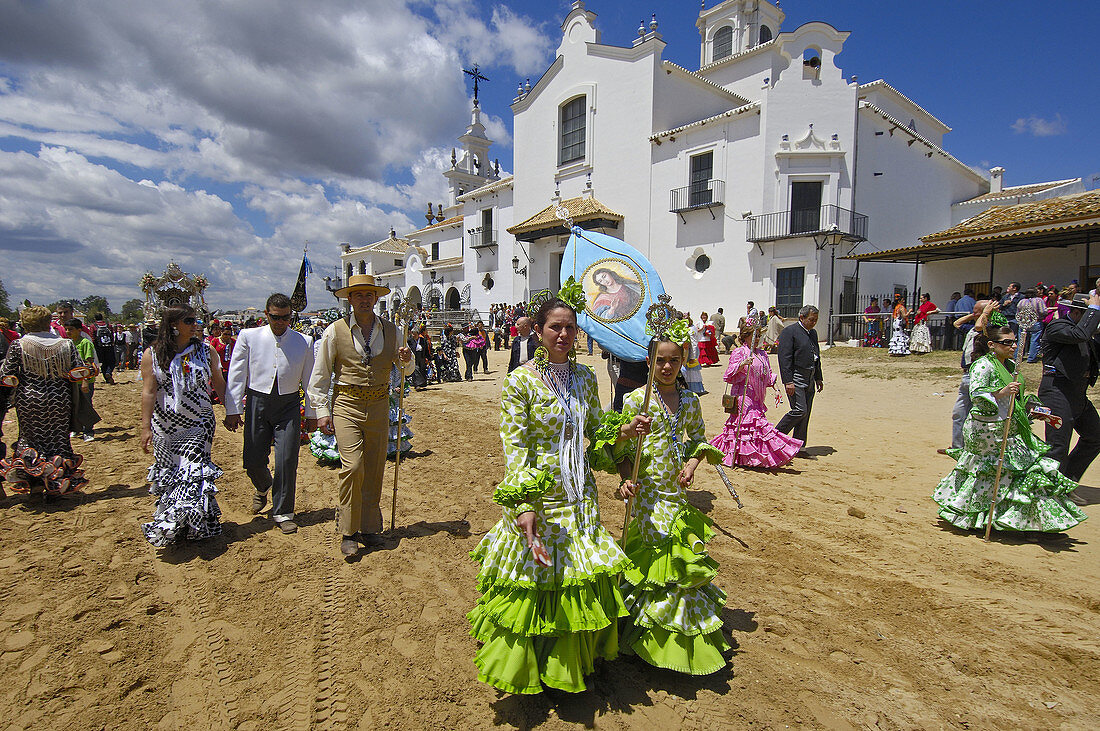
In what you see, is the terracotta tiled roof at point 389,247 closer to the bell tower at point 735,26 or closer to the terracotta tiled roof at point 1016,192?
the bell tower at point 735,26

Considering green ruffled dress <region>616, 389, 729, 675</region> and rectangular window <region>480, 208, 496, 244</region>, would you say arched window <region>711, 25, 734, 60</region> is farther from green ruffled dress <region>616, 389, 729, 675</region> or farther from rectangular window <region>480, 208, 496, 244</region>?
green ruffled dress <region>616, 389, 729, 675</region>

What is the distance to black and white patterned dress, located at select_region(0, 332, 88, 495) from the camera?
523cm

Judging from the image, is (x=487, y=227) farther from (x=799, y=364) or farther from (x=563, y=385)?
(x=563, y=385)

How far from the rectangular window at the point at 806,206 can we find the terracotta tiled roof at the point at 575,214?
24.9ft

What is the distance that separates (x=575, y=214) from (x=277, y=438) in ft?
69.5

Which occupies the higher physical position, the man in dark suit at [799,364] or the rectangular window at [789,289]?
the rectangular window at [789,289]

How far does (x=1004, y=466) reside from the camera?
435cm

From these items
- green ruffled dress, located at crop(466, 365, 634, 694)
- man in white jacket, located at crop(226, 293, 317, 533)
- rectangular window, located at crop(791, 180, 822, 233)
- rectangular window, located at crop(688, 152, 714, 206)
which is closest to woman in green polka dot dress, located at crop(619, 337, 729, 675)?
green ruffled dress, located at crop(466, 365, 634, 694)

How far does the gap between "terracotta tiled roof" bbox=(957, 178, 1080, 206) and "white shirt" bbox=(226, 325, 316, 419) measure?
31.2 metres

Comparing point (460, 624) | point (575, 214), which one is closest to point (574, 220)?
point (575, 214)

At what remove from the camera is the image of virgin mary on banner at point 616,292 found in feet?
12.2

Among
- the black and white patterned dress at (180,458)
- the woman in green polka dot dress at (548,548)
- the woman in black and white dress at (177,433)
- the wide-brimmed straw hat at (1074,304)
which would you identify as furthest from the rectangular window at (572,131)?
the woman in green polka dot dress at (548,548)

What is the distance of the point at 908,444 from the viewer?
24.9ft

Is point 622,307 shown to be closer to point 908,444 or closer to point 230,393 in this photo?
point 230,393
